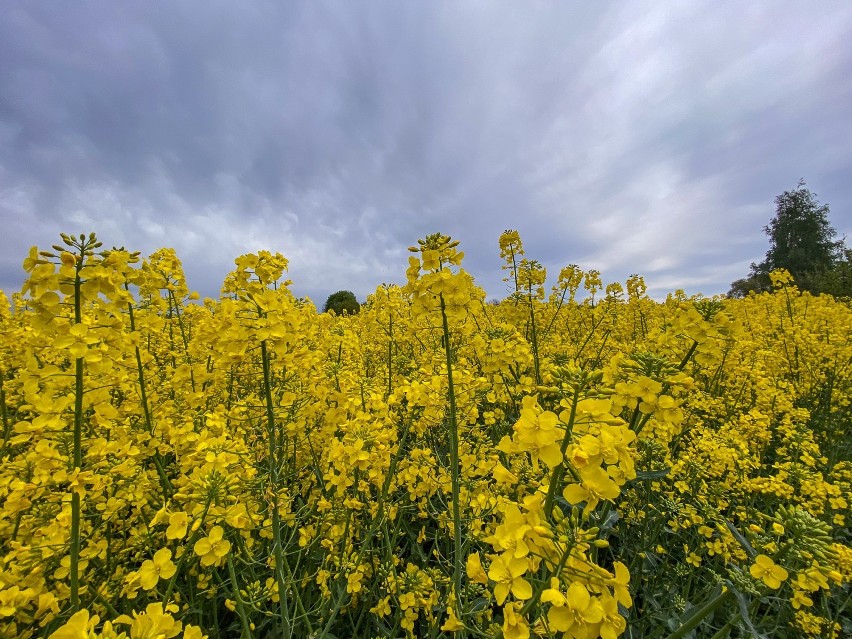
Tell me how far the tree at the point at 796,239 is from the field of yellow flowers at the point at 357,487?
43.8m

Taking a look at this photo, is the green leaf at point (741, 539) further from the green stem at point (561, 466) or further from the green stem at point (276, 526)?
the green stem at point (276, 526)

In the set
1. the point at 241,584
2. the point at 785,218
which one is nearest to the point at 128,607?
the point at 241,584

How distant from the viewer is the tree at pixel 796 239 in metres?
37.6

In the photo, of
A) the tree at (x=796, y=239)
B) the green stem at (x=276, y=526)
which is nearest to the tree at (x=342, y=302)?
the green stem at (x=276, y=526)

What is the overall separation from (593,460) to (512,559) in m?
0.39

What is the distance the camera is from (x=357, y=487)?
285 centimetres

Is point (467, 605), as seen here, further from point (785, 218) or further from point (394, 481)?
point (785, 218)

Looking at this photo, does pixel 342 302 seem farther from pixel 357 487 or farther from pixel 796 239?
pixel 796 239

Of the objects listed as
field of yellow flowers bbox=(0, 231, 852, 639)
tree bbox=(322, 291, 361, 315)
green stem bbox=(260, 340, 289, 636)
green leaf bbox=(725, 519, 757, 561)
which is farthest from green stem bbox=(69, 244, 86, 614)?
tree bbox=(322, 291, 361, 315)

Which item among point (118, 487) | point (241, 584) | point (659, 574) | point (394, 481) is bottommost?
point (659, 574)

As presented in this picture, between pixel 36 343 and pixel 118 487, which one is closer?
pixel 118 487

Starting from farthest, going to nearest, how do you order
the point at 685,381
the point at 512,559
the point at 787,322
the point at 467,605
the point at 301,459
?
the point at 787,322
the point at 301,459
the point at 467,605
the point at 685,381
the point at 512,559

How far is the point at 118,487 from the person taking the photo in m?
2.71

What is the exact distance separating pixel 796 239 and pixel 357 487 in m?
56.6
